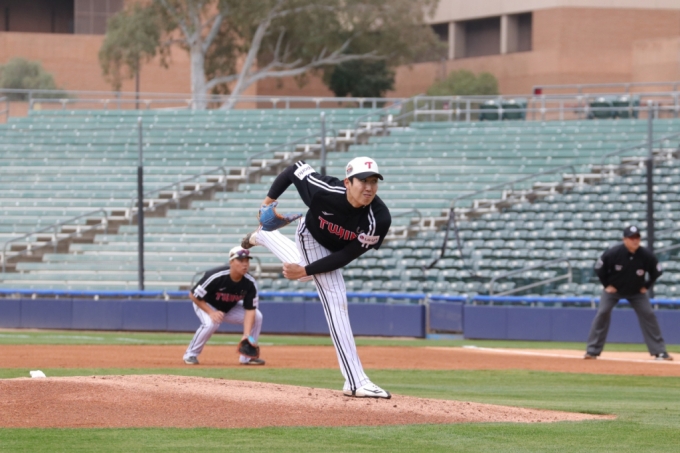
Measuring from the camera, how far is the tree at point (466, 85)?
53219 millimetres

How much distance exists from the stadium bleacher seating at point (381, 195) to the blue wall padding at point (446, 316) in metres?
1.43

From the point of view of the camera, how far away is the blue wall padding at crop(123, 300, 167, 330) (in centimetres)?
2147

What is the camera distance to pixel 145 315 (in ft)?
70.8

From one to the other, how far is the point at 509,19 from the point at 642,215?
37473mm

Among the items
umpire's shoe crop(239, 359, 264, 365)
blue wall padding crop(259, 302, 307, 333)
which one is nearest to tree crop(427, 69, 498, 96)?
blue wall padding crop(259, 302, 307, 333)

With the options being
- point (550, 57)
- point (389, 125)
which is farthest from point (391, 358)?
point (550, 57)

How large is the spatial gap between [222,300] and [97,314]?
898 centimetres

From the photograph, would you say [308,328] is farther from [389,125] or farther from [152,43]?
[152,43]

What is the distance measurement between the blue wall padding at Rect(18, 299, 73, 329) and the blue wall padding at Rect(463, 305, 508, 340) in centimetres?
792

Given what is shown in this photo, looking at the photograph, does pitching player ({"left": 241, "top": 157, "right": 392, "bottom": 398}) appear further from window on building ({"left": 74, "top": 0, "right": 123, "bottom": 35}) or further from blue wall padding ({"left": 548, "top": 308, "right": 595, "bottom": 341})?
window on building ({"left": 74, "top": 0, "right": 123, "bottom": 35})

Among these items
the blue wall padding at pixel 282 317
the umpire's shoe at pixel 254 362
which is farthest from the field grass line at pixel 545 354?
the umpire's shoe at pixel 254 362

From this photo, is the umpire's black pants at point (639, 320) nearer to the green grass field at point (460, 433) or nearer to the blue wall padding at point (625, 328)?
the green grass field at point (460, 433)

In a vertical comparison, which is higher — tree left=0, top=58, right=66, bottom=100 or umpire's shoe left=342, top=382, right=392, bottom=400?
tree left=0, top=58, right=66, bottom=100

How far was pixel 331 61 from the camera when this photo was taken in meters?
47.6
